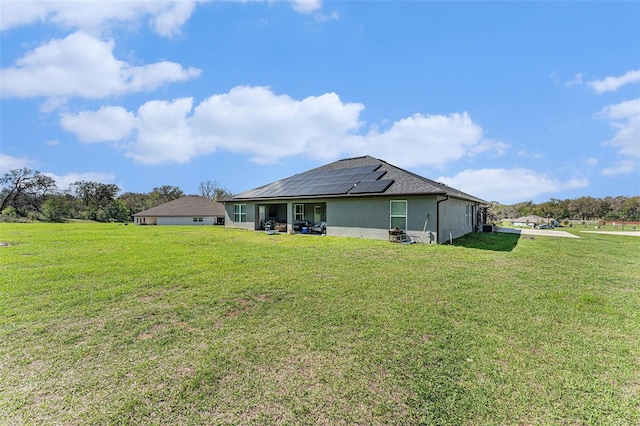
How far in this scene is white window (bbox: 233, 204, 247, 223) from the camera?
66.1ft

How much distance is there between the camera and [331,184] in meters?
15.8

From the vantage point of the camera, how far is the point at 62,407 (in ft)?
7.09

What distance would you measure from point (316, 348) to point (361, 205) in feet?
35.6

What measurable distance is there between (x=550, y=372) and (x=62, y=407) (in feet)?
14.7

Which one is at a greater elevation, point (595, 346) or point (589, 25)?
point (589, 25)

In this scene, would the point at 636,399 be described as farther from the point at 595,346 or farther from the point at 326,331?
the point at 326,331

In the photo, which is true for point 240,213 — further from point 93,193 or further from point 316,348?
point 93,193

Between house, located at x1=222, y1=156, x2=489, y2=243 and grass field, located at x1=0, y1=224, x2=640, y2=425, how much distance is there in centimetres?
556

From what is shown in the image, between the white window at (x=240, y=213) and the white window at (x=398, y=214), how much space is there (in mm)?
11835

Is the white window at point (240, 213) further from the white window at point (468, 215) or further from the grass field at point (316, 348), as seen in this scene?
the white window at point (468, 215)

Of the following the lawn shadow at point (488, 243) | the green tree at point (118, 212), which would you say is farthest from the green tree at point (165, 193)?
the lawn shadow at point (488, 243)

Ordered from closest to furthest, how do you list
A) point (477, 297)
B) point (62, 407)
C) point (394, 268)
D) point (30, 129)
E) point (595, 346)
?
point (62, 407) < point (595, 346) < point (477, 297) < point (394, 268) < point (30, 129)

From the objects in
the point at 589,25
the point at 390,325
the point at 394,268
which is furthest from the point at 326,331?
the point at 589,25

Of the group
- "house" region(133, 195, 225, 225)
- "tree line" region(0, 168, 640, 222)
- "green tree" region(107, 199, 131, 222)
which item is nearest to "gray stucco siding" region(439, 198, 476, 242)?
"house" region(133, 195, 225, 225)
